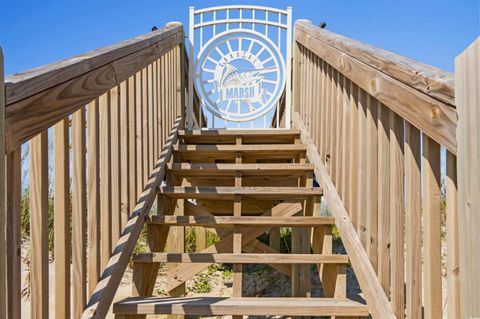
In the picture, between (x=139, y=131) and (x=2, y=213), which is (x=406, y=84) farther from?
(x=139, y=131)

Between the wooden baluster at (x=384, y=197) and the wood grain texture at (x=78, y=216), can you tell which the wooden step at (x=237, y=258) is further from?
the wood grain texture at (x=78, y=216)

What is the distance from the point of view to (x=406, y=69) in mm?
1468

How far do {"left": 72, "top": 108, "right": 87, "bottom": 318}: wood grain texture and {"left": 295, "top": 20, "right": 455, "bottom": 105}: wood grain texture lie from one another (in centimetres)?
107

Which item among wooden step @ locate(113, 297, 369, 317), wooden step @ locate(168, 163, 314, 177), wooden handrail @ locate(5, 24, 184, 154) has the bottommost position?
wooden step @ locate(113, 297, 369, 317)

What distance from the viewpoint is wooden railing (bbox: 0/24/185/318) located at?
1.18 m

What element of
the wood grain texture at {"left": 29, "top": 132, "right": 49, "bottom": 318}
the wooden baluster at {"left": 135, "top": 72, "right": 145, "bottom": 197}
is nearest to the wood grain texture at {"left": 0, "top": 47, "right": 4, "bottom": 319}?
the wood grain texture at {"left": 29, "top": 132, "right": 49, "bottom": 318}

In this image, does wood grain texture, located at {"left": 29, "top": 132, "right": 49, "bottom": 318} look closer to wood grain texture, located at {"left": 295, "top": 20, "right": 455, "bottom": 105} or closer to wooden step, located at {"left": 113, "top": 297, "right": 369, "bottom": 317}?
wooden step, located at {"left": 113, "top": 297, "right": 369, "bottom": 317}

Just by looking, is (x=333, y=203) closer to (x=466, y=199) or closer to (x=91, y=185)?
(x=91, y=185)

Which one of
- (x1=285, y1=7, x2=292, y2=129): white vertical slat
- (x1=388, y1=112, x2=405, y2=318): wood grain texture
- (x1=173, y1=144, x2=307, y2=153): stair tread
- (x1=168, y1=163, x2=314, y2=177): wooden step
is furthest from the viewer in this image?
(x1=285, y1=7, x2=292, y2=129): white vertical slat

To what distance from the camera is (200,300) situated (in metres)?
2.15

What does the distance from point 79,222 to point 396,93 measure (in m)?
1.16

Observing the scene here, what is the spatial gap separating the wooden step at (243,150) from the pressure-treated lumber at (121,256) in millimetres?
485

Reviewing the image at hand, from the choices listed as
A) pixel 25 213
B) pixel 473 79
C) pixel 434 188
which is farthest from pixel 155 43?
pixel 25 213

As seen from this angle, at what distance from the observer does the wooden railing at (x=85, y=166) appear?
46.3 inches
